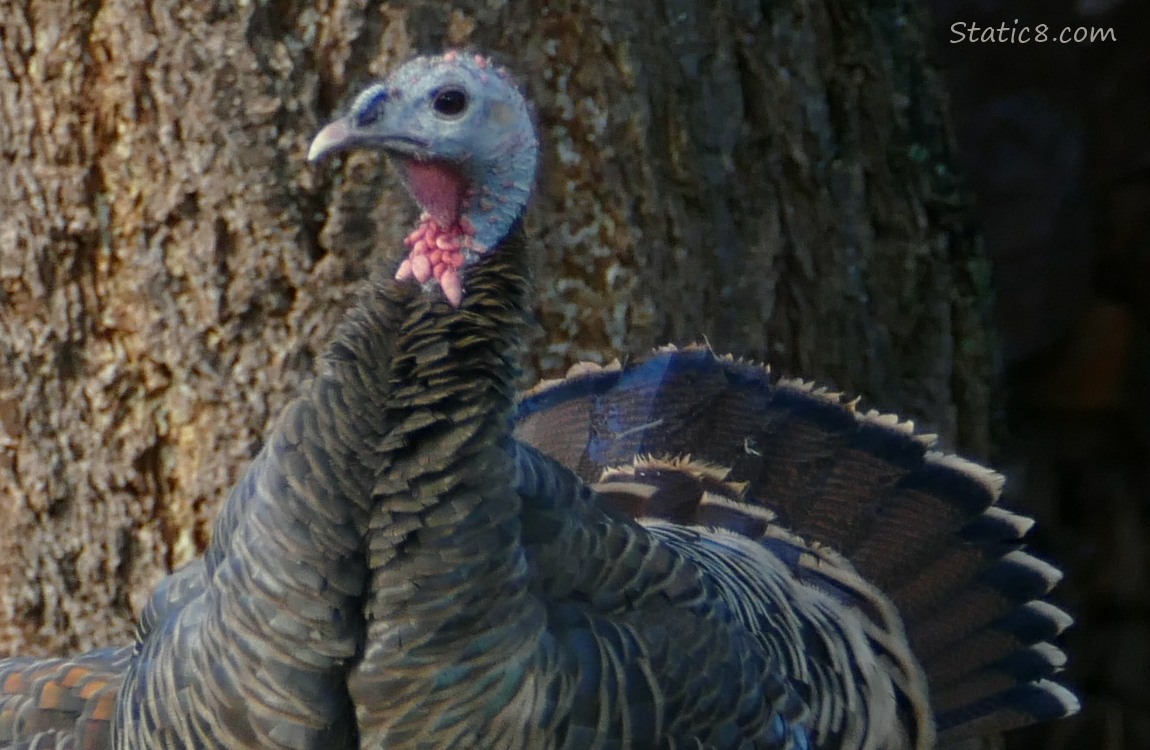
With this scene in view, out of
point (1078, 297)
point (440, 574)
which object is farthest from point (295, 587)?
point (1078, 297)

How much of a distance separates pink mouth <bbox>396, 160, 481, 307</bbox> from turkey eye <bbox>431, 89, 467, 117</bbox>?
0.06m

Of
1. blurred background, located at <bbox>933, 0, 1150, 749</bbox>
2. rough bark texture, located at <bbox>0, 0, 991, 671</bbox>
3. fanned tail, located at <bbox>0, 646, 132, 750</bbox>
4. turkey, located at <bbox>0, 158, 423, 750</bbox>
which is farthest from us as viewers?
blurred background, located at <bbox>933, 0, 1150, 749</bbox>

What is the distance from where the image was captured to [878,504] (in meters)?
2.33

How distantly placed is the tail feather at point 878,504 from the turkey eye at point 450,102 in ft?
2.36

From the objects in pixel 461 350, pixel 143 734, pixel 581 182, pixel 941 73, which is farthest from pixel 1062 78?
pixel 143 734

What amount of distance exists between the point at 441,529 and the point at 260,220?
818mm

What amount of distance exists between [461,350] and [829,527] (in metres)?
0.87

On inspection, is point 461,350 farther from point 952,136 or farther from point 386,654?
point 952,136

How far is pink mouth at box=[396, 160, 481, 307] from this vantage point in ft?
5.62

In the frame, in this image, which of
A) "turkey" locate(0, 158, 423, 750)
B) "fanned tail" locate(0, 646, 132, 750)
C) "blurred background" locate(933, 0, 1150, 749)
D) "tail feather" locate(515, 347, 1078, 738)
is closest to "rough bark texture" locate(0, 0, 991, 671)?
"tail feather" locate(515, 347, 1078, 738)

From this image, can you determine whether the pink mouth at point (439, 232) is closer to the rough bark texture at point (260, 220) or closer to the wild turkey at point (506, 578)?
the wild turkey at point (506, 578)

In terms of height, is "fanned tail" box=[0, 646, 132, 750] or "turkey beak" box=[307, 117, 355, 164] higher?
"turkey beak" box=[307, 117, 355, 164]

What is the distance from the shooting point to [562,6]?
230 centimetres

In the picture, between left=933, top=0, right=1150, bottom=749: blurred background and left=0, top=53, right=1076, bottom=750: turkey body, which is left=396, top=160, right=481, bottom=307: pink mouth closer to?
left=0, top=53, right=1076, bottom=750: turkey body
